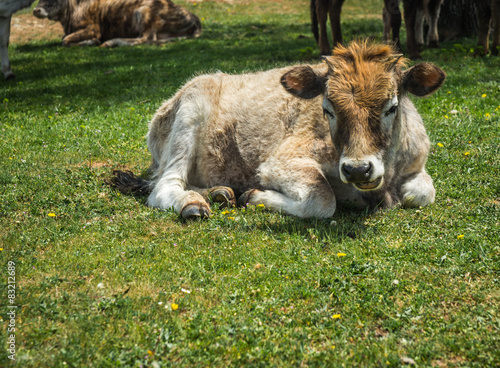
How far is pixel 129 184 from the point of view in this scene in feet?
21.7

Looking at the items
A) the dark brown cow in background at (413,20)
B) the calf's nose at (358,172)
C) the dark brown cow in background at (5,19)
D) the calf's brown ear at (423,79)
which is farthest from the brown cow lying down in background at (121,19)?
the calf's nose at (358,172)

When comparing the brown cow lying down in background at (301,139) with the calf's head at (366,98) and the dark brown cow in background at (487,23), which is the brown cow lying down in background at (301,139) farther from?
the dark brown cow in background at (487,23)

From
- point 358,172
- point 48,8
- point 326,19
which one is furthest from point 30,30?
point 358,172

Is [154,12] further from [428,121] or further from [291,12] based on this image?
[428,121]

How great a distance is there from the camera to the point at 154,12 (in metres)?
17.9

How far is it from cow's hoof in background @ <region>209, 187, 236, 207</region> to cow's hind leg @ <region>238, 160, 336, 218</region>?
0.15 metres

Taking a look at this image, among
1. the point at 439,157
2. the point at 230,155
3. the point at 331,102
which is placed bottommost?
the point at 439,157

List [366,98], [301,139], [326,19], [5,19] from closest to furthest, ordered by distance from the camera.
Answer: [366,98]
[301,139]
[326,19]
[5,19]

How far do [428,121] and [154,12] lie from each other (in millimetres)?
12286

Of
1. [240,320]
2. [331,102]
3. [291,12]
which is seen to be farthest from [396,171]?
[291,12]

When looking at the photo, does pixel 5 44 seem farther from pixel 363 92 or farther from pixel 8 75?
pixel 363 92

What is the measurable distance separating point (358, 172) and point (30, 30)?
754 inches

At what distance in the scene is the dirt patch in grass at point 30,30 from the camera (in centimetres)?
1898

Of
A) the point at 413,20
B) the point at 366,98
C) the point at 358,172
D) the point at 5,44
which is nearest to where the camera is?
the point at 358,172
